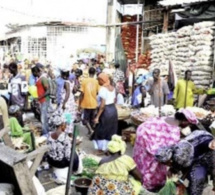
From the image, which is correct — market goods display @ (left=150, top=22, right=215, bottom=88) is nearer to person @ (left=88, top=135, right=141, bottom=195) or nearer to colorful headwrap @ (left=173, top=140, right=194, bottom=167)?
person @ (left=88, top=135, right=141, bottom=195)

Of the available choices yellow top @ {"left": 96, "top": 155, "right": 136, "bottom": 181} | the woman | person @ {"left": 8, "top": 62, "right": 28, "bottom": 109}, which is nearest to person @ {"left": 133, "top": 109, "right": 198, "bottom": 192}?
yellow top @ {"left": 96, "top": 155, "right": 136, "bottom": 181}

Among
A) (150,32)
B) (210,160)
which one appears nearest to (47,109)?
(210,160)

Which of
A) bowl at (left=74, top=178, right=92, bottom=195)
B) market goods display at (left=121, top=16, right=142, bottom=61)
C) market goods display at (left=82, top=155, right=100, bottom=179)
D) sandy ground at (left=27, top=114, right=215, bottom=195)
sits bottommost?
sandy ground at (left=27, top=114, right=215, bottom=195)

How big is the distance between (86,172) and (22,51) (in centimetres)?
2273

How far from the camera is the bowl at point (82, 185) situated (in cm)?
483

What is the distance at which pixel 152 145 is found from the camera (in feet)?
17.0

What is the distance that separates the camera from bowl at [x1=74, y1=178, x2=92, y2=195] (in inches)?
190

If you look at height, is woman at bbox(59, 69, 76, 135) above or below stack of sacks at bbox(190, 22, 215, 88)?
below

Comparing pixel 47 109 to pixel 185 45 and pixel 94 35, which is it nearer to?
pixel 185 45

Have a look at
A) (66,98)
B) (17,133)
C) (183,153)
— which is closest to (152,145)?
(183,153)

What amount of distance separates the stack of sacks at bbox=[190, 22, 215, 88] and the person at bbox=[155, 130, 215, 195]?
828 centimetres

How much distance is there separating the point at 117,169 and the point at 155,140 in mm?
998

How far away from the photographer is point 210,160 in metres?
4.11

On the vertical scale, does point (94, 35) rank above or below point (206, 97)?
above
